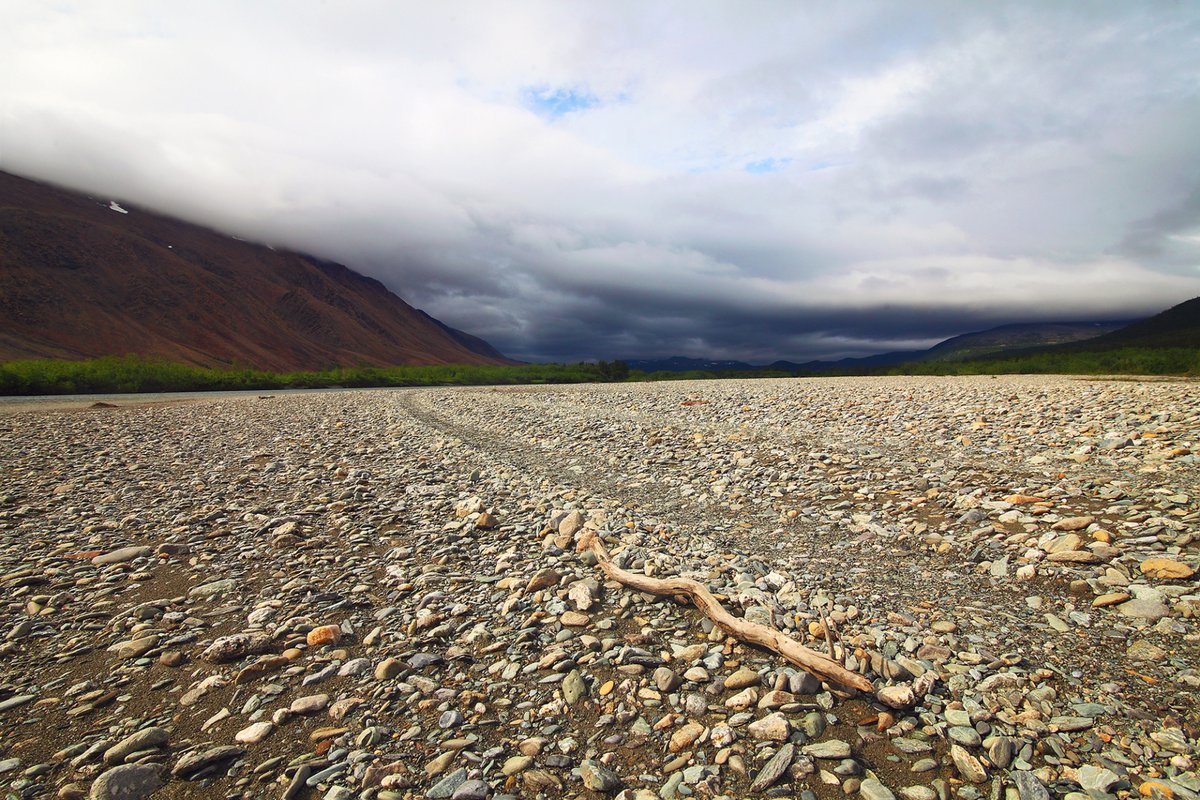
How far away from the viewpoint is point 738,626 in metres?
4.85

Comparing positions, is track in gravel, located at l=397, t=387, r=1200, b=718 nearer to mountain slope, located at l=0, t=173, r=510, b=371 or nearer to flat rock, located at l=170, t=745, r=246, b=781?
flat rock, located at l=170, t=745, r=246, b=781

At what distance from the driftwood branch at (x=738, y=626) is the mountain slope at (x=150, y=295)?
109244 mm

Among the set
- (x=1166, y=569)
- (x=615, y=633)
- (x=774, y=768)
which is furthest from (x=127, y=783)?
(x=1166, y=569)

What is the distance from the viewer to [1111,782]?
3.10 metres

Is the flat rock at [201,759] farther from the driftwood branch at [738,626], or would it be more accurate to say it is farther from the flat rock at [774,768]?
the driftwood branch at [738,626]

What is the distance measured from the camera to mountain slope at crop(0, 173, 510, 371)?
3809 inches

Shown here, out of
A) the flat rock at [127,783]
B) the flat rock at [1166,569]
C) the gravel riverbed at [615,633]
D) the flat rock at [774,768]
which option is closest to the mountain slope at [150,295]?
the gravel riverbed at [615,633]

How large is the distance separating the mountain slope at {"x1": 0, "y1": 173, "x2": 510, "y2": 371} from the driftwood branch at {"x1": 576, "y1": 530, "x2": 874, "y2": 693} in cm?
10924

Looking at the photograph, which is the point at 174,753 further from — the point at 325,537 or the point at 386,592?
the point at 325,537

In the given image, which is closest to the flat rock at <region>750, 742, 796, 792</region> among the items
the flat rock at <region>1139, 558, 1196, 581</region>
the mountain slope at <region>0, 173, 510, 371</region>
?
the flat rock at <region>1139, 558, 1196, 581</region>

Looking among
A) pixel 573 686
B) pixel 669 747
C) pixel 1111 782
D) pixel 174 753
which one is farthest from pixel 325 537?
pixel 1111 782

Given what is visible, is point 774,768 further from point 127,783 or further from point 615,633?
point 127,783

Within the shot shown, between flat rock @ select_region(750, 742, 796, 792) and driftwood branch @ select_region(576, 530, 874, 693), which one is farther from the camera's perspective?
driftwood branch @ select_region(576, 530, 874, 693)

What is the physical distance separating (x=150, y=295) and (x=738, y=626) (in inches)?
6011
